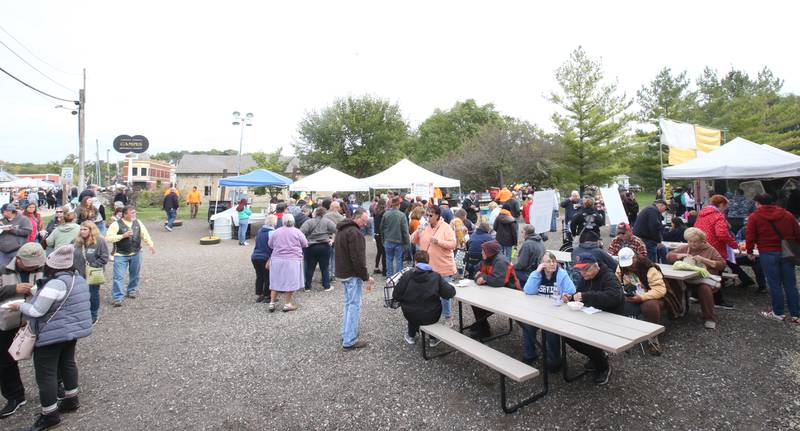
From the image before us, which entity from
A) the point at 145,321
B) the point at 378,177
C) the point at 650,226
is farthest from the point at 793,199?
the point at 145,321

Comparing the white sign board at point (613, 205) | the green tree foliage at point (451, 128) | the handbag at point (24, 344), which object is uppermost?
the green tree foliage at point (451, 128)

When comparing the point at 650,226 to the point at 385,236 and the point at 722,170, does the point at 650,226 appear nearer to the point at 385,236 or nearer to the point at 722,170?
the point at 722,170

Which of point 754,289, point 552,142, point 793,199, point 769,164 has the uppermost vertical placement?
point 552,142

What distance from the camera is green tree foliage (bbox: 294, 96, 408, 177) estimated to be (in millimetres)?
32594

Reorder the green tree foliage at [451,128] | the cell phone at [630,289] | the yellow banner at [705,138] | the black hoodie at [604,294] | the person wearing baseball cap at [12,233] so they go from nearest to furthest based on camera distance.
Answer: the black hoodie at [604,294], the cell phone at [630,289], the person wearing baseball cap at [12,233], the yellow banner at [705,138], the green tree foliage at [451,128]

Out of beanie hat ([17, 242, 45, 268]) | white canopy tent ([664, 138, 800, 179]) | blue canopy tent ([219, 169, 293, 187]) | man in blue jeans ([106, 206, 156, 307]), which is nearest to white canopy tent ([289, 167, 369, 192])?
blue canopy tent ([219, 169, 293, 187])

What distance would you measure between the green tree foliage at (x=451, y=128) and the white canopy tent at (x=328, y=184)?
33595 mm

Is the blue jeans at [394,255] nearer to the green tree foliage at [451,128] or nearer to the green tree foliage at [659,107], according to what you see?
the green tree foliage at [659,107]

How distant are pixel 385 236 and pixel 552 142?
22.3m

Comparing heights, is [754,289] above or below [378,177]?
below

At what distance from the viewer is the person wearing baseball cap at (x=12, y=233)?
582 cm

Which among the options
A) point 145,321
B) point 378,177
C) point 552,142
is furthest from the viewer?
point 552,142

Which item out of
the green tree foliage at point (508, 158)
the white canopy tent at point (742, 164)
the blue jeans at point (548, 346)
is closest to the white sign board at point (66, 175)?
the blue jeans at point (548, 346)

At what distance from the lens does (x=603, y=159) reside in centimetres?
2369
